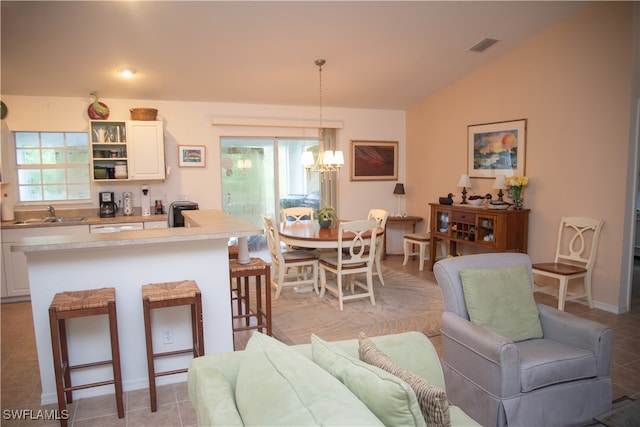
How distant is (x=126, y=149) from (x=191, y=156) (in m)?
0.82

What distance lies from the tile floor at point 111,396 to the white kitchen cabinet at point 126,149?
6.48ft

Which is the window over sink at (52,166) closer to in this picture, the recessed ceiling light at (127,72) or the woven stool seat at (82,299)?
the recessed ceiling light at (127,72)

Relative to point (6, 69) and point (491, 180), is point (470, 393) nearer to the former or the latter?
point (491, 180)

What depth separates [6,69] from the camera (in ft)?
13.9

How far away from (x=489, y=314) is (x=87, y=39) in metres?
3.96

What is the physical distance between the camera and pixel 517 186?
4.78 metres

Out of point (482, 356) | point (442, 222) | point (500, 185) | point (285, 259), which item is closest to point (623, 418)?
point (482, 356)

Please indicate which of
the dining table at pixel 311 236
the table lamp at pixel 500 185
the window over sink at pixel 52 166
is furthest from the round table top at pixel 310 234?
the window over sink at pixel 52 166

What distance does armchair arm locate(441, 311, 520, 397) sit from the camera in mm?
2037

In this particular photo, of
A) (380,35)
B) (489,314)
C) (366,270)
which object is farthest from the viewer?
A: (366,270)

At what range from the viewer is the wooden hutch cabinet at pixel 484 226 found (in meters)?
4.70

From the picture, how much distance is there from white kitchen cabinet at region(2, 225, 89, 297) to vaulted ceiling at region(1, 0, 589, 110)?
161cm

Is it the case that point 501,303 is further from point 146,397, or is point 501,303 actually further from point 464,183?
point 464,183

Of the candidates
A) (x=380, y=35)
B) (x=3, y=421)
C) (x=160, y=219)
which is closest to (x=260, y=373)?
(x=3, y=421)
